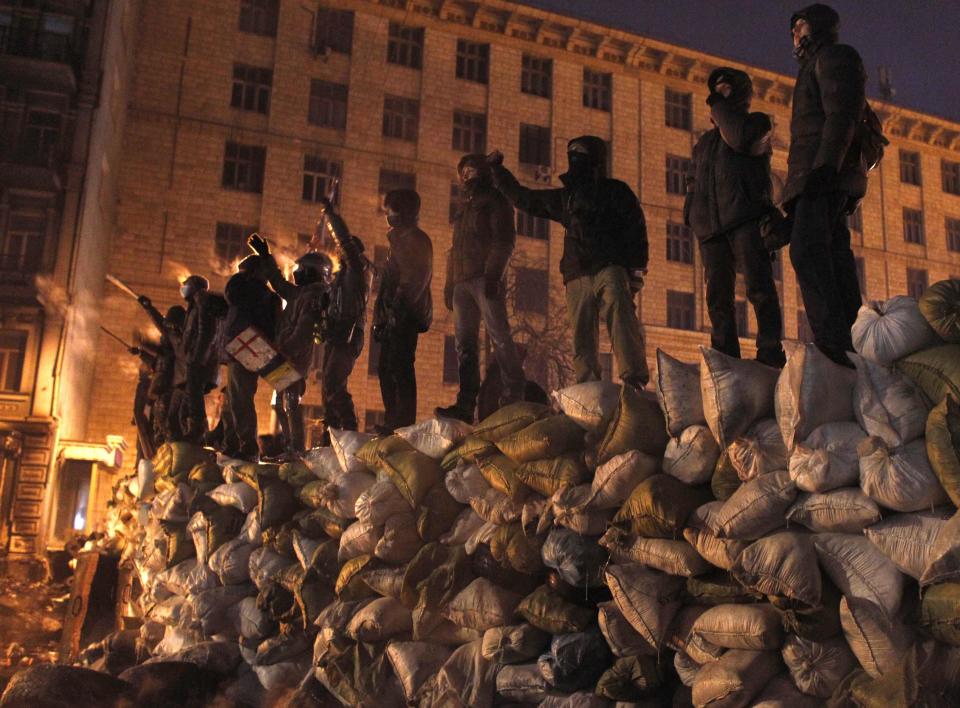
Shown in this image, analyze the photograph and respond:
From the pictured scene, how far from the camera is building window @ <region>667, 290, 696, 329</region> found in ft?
80.9

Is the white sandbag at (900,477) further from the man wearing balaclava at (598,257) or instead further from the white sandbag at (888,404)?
the man wearing balaclava at (598,257)

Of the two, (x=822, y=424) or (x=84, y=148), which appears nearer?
(x=822, y=424)

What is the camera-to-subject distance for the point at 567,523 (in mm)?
3164

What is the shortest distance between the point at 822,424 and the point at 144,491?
6470mm

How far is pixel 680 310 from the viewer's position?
81.5ft

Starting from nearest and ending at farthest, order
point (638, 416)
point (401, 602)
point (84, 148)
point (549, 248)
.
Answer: point (638, 416), point (401, 602), point (84, 148), point (549, 248)

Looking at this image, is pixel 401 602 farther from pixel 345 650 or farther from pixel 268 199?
pixel 268 199

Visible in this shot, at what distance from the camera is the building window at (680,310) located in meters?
24.7

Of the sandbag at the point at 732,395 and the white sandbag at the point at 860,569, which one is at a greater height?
the sandbag at the point at 732,395

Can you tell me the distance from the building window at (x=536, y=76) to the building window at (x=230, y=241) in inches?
331

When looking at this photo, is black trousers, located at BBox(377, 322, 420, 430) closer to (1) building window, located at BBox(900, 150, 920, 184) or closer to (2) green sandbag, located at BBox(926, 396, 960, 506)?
(2) green sandbag, located at BBox(926, 396, 960, 506)

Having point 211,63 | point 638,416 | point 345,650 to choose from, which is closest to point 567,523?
point 638,416

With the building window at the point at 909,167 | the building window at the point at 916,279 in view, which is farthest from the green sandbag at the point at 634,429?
the building window at the point at 909,167

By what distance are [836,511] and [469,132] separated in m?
22.5
